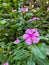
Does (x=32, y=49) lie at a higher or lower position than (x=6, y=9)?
higher

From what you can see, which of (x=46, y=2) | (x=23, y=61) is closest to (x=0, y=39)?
(x=23, y=61)

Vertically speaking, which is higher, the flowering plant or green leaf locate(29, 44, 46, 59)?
green leaf locate(29, 44, 46, 59)

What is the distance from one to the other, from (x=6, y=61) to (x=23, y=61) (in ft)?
0.56

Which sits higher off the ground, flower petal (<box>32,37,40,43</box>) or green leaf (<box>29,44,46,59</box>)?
flower petal (<box>32,37,40,43</box>)

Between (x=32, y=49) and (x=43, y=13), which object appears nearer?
(x=32, y=49)

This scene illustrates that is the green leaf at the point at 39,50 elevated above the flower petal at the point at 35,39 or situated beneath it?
situated beneath

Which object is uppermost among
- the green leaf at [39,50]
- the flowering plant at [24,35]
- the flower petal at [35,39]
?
the flower petal at [35,39]

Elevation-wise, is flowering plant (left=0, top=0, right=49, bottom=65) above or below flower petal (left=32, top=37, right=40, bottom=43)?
Result: below

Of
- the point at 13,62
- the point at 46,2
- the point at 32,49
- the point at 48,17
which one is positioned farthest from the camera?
the point at 46,2

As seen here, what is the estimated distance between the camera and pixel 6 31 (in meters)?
1.89

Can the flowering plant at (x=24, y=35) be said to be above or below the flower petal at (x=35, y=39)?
below

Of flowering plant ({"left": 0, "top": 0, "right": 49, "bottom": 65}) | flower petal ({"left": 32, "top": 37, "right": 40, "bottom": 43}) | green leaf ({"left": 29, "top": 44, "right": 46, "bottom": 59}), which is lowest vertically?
flowering plant ({"left": 0, "top": 0, "right": 49, "bottom": 65})

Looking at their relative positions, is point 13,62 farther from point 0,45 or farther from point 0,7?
point 0,7

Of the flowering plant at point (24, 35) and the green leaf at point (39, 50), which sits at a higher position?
the green leaf at point (39, 50)
